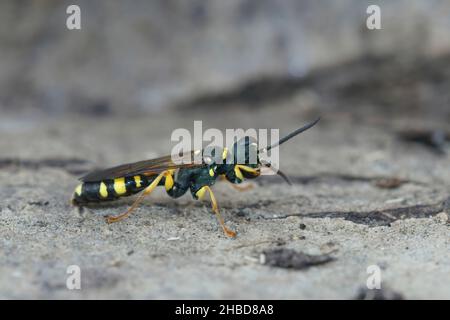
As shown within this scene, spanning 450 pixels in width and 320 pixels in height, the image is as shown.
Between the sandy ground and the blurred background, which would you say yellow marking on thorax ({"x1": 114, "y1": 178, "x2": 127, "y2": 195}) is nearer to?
the sandy ground

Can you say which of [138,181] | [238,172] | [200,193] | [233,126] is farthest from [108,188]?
[233,126]

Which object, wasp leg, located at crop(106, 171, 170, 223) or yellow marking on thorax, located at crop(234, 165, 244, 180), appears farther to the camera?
yellow marking on thorax, located at crop(234, 165, 244, 180)

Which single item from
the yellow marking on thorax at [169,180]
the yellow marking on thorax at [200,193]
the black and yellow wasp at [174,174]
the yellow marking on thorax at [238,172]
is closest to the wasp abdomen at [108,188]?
the black and yellow wasp at [174,174]

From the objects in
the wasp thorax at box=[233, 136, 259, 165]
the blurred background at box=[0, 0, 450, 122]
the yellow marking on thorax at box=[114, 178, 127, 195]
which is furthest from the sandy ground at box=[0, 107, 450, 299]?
the blurred background at box=[0, 0, 450, 122]

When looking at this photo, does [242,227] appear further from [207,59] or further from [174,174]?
[207,59]

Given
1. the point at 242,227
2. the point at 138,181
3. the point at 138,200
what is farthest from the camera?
the point at 138,181

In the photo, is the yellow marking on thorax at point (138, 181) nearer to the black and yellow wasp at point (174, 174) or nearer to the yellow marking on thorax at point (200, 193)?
the black and yellow wasp at point (174, 174)

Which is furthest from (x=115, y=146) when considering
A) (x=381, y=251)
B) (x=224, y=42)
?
(x=381, y=251)
